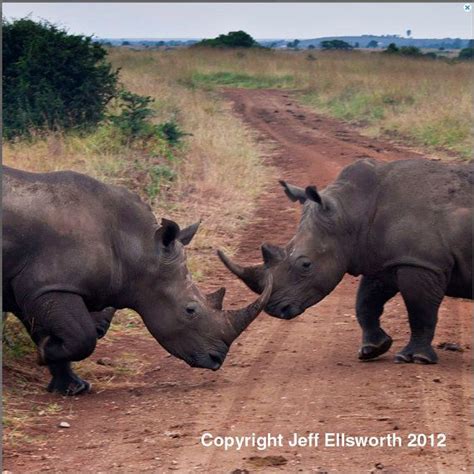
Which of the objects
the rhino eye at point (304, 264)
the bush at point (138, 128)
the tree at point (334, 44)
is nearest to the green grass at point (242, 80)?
Answer: the bush at point (138, 128)

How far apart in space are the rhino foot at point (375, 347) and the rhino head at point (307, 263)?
0.44m

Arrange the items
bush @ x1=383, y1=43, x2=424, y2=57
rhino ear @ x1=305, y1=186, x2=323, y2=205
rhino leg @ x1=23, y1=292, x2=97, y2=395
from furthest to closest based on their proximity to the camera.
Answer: bush @ x1=383, y1=43, x2=424, y2=57, rhino ear @ x1=305, y1=186, x2=323, y2=205, rhino leg @ x1=23, y1=292, x2=97, y2=395

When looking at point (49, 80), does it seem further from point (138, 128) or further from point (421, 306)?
point (421, 306)

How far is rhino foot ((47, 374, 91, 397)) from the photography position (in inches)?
286

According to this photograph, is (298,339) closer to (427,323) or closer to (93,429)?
(427,323)

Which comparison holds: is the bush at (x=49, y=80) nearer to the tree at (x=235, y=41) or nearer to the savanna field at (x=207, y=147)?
the savanna field at (x=207, y=147)

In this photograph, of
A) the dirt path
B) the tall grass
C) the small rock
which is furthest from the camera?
the tall grass

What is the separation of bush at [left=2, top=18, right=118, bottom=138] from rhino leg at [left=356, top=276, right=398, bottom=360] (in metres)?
8.04

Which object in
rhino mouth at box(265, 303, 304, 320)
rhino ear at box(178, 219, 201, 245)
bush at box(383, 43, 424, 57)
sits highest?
rhino ear at box(178, 219, 201, 245)

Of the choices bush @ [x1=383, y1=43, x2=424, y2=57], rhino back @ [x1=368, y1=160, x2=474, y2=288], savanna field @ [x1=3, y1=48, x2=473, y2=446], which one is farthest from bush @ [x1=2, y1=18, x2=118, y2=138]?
bush @ [x1=383, y1=43, x2=424, y2=57]

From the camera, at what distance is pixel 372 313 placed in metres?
8.01

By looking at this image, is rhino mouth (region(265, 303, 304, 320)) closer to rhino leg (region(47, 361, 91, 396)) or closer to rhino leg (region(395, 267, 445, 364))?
rhino leg (region(395, 267, 445, 364))

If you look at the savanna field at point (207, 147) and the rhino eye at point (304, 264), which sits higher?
the rhino eye at point (304, 264)

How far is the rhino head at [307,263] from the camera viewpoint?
783 cm
